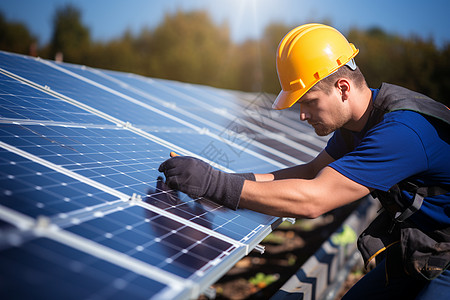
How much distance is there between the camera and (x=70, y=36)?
39875 mm

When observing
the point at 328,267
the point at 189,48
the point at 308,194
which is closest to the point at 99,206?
the point at 308,194

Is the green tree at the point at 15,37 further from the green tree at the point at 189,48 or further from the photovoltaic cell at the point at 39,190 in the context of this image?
the photovoltaic cell at the point at 39,190

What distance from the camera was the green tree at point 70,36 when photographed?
38219mm

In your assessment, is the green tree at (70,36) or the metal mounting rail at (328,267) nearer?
the metal mounting rail at (328,267)

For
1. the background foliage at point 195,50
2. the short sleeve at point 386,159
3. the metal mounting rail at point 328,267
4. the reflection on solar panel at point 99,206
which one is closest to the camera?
the reflection on solar panel at point 99,206

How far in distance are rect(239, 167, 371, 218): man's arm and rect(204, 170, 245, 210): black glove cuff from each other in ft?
0.35

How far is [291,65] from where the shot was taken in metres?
3.26

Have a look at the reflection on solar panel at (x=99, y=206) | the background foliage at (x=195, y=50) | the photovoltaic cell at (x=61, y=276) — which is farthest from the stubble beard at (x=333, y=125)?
the background foliage at (x=195, y=50)

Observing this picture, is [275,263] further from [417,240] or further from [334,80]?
[334,80]

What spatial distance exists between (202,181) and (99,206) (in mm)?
772

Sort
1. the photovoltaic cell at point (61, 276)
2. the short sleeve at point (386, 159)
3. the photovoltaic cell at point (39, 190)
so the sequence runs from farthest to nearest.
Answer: the short sleeve at point (386, 159)
the photovoltaic cell at point (39, 190)
the photovoltaic cell at point (61, 276)

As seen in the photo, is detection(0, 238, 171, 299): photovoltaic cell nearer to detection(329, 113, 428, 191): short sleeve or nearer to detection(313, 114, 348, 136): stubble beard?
detection(329, 113, 428, 191): short sleeve

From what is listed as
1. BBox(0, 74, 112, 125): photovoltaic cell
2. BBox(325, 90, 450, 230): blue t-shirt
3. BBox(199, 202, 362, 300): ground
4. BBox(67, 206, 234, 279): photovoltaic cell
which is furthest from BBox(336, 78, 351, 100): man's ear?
BBox(199, 202, 362, 300): ground

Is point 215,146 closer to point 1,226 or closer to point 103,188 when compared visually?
point 103,188
